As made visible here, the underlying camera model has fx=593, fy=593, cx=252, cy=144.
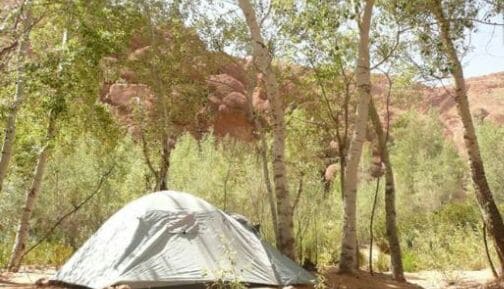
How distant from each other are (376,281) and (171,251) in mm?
4461

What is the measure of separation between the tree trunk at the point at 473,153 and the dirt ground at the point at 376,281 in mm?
1079

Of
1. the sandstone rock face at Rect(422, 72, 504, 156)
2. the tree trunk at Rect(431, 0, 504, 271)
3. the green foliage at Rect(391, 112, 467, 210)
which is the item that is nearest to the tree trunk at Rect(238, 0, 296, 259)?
the tree trunk at Rect(431, 0, 504, 271)

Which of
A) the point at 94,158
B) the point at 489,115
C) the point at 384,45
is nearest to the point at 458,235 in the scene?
the point at 384,45

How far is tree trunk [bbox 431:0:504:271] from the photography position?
474 inches

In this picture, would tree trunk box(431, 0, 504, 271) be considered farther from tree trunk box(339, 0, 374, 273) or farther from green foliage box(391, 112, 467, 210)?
green foliage box(391, 112, 467, 210)

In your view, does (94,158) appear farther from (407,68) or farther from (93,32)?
(407,68)

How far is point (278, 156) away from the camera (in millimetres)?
12469

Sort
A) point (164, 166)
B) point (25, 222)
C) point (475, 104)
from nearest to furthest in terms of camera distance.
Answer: point (25, 222)
point (164, 166)
point (475, 104)

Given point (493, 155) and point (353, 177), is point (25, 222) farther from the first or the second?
point (493, 155)

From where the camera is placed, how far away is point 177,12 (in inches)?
770

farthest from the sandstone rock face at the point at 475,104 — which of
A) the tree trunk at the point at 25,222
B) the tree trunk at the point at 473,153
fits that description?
the tree trunk at the point at 25,222

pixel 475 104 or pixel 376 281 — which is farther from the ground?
pixel 475 104

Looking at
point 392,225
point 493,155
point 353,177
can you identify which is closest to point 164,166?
point 392,225

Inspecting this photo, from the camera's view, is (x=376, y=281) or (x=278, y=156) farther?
(x=278, y=156)
